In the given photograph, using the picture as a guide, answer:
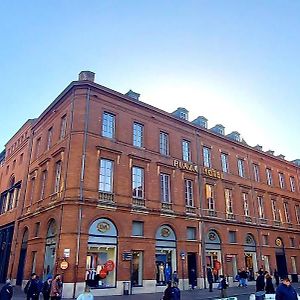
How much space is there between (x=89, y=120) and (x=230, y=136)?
1905cm

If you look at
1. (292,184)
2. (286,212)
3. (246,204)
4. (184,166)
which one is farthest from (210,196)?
(292,184)

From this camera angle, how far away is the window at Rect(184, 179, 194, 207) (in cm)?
2562

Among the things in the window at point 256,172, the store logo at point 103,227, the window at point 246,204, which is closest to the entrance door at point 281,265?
the window at point 246,204

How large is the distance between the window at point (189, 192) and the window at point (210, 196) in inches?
76.6

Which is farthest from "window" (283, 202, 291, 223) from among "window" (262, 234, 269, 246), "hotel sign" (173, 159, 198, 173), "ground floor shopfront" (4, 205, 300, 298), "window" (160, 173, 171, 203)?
"window" (160, 173, 171, 203)

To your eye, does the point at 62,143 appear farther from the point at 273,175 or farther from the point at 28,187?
the point at 273,175

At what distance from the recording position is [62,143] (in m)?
22.2

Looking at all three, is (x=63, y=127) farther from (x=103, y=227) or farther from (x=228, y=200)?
(x=228, y=200)

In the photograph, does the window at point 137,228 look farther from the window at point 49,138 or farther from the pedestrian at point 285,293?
the pedestrian at point 285,293

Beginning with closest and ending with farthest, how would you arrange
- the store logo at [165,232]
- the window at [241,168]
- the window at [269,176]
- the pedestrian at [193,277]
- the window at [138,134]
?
the store logo at [165,232] → the pedestrian at [193,277] → the window at [138,134] → the window at [241,168] → the window at [269,176]

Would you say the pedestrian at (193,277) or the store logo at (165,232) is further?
the pedestrian at (193,277)

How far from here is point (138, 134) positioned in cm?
2439

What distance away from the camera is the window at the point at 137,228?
21344 millimetres

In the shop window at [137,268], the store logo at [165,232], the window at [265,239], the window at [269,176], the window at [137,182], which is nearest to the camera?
the shop window at [137,268]
